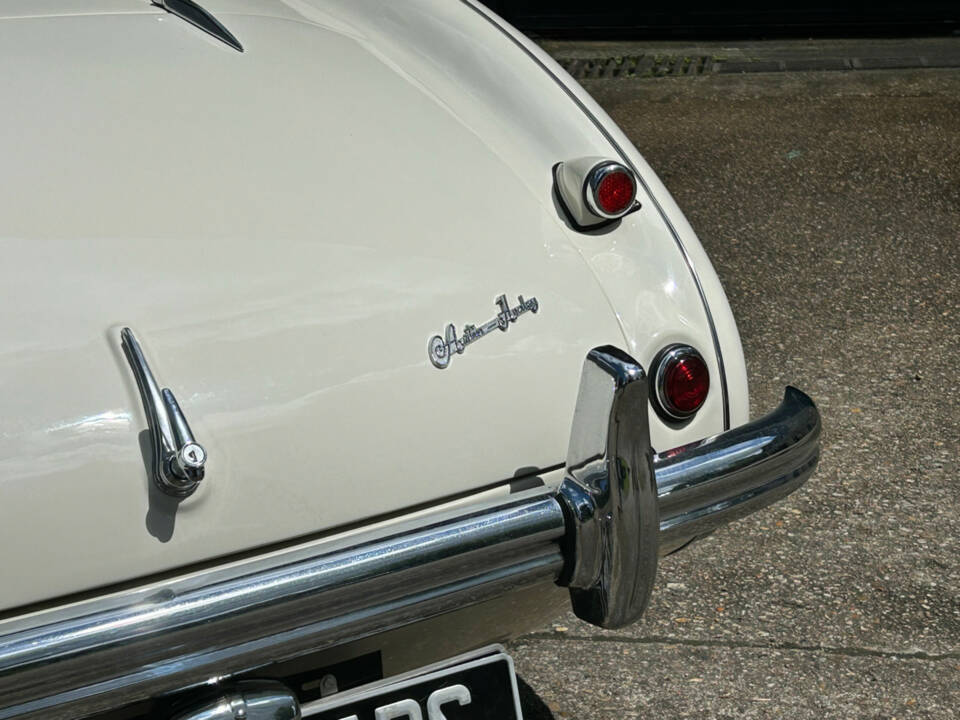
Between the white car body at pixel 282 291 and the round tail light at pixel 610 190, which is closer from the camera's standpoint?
the white car body at pixel 282 291

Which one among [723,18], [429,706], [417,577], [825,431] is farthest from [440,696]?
[723,18]

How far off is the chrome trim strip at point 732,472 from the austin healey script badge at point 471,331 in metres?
0.30

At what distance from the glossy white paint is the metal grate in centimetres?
475

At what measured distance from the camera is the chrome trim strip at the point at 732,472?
1.72 metres

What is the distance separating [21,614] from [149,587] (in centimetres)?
14

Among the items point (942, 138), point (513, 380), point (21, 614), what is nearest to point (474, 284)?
point (513, 380)

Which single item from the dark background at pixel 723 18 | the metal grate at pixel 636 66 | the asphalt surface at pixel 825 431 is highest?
the dark background at pixel 723 18

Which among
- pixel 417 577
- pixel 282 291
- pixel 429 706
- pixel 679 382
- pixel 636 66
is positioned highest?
pixel 636 66

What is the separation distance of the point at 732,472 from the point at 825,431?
1.69 meters

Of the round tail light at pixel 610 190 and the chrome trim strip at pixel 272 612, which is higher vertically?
the round tail light at pixel 610 190

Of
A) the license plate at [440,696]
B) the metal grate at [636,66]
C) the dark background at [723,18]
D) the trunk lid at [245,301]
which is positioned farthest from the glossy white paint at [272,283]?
the dark background at [723,18]

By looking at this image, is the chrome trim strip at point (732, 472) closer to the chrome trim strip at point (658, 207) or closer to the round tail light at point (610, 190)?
the chrome trim strip at point (658, 207)

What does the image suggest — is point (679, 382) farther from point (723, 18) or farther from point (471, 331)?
point (723, 18)

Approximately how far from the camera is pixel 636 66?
6.81 m
